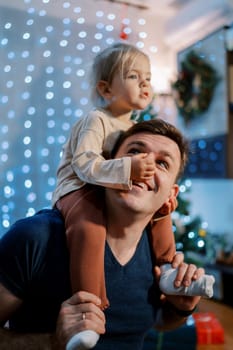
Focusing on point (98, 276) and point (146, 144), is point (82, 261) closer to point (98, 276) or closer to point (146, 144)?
point (98, 276)

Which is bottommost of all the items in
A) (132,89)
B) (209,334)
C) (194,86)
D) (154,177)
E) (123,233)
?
(209,334)

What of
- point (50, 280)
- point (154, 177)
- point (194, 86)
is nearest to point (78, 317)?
point (50, 280)

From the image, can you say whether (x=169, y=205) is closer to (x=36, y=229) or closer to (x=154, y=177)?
(x=154, y=177)

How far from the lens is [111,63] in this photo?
3.07 feet

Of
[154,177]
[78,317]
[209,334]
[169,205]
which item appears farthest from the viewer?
[209,334]

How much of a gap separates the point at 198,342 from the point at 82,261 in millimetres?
1905

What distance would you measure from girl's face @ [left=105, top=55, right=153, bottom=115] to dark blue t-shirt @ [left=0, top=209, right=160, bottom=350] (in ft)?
0.96

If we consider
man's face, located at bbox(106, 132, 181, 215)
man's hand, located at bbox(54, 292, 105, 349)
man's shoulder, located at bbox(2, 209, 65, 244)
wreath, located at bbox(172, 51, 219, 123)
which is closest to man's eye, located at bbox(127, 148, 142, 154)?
man's face, located at bbox(106, 132, 181, 215)

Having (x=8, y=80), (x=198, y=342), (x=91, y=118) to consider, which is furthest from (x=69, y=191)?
(x=198, y=342)

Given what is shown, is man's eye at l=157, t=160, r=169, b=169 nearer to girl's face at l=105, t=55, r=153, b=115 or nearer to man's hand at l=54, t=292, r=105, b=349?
girl's face at l=105, t=55, r=153, b=115

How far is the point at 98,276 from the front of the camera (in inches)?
32.0

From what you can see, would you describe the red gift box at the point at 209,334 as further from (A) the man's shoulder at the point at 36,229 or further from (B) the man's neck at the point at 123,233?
(A) the man's shoulder at the point at 36,229

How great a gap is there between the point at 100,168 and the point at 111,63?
28cm

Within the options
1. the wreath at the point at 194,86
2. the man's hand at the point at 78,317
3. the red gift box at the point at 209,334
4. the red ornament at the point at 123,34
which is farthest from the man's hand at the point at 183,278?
the wreath at the point at 194,86
